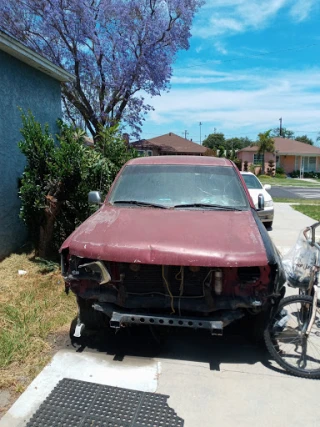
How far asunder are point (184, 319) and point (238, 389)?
0.72 m

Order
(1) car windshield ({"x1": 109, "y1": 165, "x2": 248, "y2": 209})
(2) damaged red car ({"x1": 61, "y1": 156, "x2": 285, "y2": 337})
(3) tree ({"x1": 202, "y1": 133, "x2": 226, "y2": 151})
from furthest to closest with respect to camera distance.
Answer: (3) tree ({"x1": 202, "y1": 133, "x2": 226, "y2": 151}) → (1) car windshield ({"x1": 109, "y1": 165, "x2": 248, "y2": 209}) → (2) damaged red car ({"x1": 61, "y1": 156, "x2": 285, "y2": 337})

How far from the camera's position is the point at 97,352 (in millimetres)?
3576

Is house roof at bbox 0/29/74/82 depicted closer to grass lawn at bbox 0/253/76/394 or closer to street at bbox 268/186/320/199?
grass lawn at bbox 0/253/76/394

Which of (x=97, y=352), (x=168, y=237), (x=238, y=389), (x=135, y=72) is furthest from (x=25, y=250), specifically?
(x=135, y=72)

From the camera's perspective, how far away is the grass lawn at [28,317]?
10.8ft

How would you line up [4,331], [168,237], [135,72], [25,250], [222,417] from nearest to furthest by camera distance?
[222,417] < [168,237] < [4,331] < [25,250] < [135,72]

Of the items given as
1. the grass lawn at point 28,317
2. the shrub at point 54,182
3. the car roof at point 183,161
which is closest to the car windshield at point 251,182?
the shrub at point 54,182

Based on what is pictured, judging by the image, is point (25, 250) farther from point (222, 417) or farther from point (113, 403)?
point (222, 417)

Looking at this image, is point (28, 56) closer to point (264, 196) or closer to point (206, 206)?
point (206, 206)

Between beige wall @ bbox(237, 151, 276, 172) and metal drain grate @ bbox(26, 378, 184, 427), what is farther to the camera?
beige wall @ bbox(237, 151, 276, 172)

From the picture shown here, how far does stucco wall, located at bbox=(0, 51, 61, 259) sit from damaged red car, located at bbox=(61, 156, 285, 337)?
3.25 metres

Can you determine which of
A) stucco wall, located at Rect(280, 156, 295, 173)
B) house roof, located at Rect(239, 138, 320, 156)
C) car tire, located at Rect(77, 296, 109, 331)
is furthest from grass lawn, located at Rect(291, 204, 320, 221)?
stucco wall, located at Rect(280, 156, 295, 173)

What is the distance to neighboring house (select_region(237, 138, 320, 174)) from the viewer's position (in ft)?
141

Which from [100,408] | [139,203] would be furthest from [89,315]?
[139,203]
